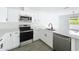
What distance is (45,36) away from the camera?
1857 mm

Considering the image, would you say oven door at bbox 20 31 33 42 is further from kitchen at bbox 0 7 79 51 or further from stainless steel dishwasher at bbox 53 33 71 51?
stainless steel dishwasher at bbox 53 33 71 51

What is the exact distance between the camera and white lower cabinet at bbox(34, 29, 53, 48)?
1656 mm

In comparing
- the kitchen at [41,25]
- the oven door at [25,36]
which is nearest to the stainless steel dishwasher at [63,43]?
the kitchen at [41,25]

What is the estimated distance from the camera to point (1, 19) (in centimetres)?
141

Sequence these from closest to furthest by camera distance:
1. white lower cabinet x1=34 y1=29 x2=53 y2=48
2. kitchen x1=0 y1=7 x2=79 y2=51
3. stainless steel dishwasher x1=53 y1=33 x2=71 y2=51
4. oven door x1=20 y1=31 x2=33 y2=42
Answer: stainless steel dishwasher x1=53 y1=33 x2=71 y2=51
kitchen x1=0 y1=7 x2=79 y2=51
white lower cabinet x1=34 y1=29 x2=53 y2=48
oven door x1=20 y1=31 x2=33 y2=42

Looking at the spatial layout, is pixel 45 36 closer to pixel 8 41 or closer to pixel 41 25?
pixel 41 25

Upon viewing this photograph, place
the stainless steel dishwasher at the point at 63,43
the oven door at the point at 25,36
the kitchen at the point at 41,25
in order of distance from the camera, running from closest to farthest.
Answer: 1. the stainless steel dishwasher at the point at 63,43
2. the kitchen at the point at 41,25
3. the oven door at the point at 25,36

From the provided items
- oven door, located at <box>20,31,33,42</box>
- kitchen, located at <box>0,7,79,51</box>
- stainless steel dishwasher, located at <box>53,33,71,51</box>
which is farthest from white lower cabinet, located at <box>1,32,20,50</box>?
stainless steel dishwasher, located at <box>53,33,71,51</box>

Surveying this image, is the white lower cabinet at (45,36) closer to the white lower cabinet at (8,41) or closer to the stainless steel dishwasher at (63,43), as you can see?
the stainless steel dishwasher at (63,43)

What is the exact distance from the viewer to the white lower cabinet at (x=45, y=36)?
1656 mm

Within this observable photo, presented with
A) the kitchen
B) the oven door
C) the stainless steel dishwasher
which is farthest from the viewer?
the oven door
